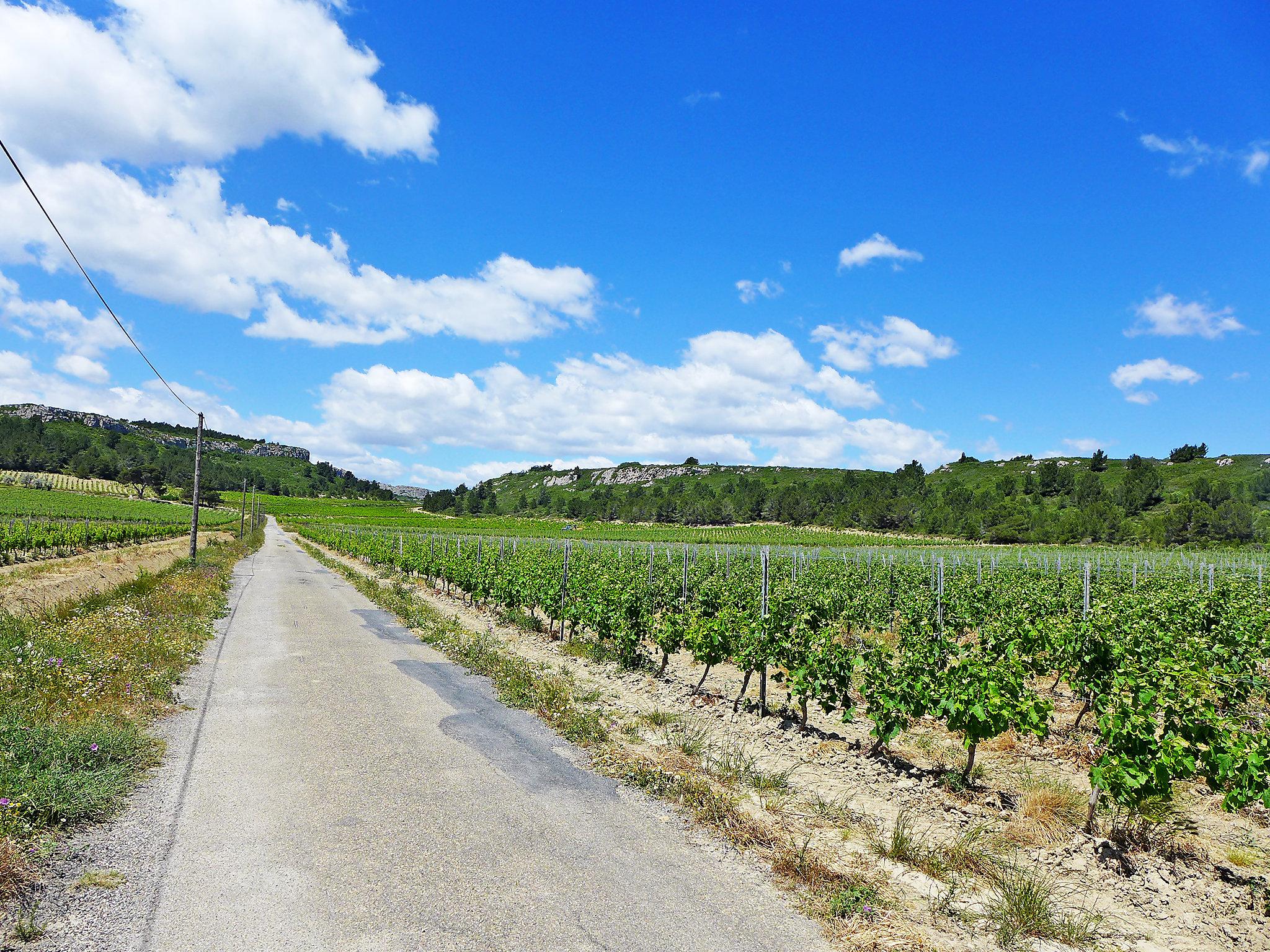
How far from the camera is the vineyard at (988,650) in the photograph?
5.54m

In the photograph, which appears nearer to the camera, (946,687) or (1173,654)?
(946,687)

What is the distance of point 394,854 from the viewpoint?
493cm

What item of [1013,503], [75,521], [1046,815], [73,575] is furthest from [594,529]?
[1046,815]

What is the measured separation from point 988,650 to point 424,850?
735 cm

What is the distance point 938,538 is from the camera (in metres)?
98.6

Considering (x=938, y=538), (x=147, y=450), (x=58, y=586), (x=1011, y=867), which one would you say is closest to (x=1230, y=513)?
(x=938, y=538)

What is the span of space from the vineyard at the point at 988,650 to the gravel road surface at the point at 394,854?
3.20m

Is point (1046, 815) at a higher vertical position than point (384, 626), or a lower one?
higher

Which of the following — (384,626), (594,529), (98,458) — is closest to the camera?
(384,626)

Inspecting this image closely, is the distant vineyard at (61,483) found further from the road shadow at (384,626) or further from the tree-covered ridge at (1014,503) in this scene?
the road shadow at (384,626)

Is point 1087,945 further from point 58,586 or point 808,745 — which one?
point 58,586

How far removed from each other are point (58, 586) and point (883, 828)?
84.1ft

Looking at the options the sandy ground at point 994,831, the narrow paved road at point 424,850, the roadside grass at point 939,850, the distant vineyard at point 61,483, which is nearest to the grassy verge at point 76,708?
the narrow paved road at point 424,850

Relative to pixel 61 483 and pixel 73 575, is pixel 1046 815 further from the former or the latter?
pixel 61 483
